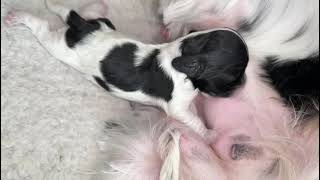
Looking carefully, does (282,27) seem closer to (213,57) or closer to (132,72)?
(213,57)

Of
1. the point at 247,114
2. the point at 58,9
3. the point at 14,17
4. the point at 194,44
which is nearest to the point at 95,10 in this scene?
the point at 58,9

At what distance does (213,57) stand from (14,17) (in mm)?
535

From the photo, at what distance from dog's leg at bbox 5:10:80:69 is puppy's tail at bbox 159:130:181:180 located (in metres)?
0.29

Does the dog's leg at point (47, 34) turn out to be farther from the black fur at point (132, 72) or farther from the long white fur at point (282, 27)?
the long white fur at point (282, 27)

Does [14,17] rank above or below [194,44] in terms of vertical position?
below

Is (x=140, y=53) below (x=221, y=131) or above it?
above

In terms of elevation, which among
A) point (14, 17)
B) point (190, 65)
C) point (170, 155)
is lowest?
point (170, 155)

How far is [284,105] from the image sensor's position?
175 centimetres

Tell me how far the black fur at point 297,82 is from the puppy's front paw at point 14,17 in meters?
0.64

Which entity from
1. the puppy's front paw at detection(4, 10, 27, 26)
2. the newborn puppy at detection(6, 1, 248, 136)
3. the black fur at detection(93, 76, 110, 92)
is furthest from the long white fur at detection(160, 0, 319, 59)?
the puppy's front paw at detection(4, 10, 27, 26)

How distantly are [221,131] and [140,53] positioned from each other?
300 millimetres

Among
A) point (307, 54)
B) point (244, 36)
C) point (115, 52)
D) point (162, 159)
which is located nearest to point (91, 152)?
point (162, 159)

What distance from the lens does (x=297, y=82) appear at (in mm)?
1733

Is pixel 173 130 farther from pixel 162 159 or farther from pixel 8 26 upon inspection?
pixel 8 26
